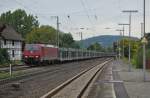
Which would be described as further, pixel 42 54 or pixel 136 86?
pixel 42 54

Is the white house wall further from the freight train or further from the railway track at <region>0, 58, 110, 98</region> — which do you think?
the railway track at <region>0, 58, 110, 98</region>

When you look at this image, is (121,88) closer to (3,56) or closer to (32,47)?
(32,47)

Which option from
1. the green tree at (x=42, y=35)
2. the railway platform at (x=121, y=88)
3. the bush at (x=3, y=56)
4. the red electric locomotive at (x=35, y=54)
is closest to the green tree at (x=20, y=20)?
the green tree at (x=42, y=35)

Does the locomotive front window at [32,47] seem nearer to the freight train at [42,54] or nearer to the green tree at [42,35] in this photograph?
the freight train at [42,54]

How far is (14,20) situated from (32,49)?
365 feet

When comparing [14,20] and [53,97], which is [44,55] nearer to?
[53,97]

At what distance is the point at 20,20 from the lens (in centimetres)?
17412

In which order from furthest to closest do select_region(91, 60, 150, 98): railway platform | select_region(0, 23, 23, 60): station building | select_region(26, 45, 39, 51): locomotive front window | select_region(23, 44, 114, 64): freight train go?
1. select_region(0, 23, 23, 60): station building
2. select_region(26, 45, 39, 51): locomotive front window
3. select_region(23, 44, 114, 64): freight train
4. select_region(91, 60, 150, 98): railway platform

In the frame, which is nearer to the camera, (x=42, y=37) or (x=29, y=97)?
(x=29, y=97)

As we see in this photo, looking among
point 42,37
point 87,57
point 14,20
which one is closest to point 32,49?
point 87,57

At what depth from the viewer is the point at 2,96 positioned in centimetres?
1983

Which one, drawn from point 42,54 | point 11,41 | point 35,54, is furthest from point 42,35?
point 35,54

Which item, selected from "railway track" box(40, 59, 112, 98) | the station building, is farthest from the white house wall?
"railway track" box(40, 59, 112, 98)

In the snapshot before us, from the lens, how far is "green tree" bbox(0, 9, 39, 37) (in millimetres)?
172250
